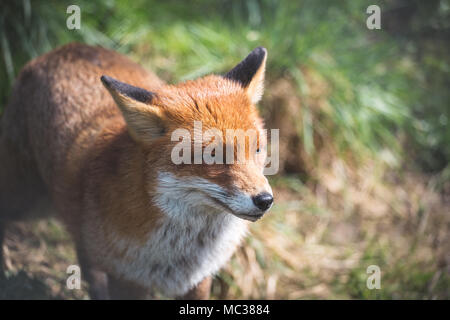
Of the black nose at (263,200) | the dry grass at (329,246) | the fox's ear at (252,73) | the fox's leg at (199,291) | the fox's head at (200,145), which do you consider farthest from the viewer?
the dry grass at (329,246)

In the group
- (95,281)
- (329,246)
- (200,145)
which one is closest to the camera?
(200,145)

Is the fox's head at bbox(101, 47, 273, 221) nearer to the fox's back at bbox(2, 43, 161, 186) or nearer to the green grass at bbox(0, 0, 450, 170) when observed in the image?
the fox's back at bbox(2, 43, 161, 186)

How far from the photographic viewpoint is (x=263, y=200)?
112 inches

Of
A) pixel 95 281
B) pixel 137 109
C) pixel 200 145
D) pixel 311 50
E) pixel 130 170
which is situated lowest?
pixel 95 281

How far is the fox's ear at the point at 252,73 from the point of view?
3472 mm

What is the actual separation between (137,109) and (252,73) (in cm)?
93

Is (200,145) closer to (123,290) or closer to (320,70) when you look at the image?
(123,290)

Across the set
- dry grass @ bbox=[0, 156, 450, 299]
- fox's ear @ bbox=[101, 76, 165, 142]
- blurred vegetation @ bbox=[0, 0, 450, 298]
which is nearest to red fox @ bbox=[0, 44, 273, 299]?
fox's ear @ bbox=[101, 76, 165, 142]

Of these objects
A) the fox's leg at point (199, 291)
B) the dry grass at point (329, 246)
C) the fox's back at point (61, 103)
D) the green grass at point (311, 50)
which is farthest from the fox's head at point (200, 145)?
the green grass at point (311, 50)

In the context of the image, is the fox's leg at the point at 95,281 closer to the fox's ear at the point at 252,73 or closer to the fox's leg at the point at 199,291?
the fox's leg at the point at 199,291

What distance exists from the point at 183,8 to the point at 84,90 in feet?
12.6

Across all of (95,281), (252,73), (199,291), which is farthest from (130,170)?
(199,291)

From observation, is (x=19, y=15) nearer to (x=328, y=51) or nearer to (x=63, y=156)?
(x=63, y=156)

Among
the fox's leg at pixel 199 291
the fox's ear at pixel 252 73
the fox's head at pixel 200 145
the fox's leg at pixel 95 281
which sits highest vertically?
the fox's ear at pixel 252 73
